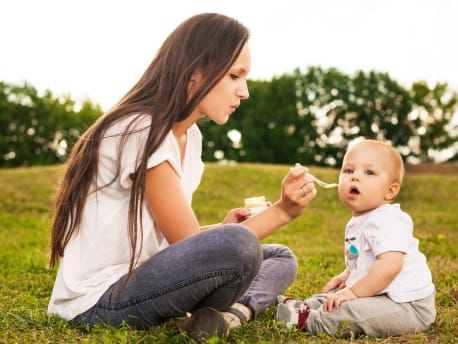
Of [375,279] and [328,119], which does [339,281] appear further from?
[328,119]

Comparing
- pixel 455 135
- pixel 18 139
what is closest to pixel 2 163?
pixel 18 139

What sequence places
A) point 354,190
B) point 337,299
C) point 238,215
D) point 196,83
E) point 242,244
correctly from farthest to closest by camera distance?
point 238,215, point 354,190, point 337,299, point 196,83, point 242,244

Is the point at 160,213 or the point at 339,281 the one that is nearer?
the point at 160,213

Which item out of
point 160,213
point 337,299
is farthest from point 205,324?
point 337,299

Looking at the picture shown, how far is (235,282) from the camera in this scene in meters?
2.74

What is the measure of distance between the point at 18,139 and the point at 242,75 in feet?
91.0

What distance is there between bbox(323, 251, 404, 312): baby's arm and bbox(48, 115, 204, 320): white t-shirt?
36.9 inches

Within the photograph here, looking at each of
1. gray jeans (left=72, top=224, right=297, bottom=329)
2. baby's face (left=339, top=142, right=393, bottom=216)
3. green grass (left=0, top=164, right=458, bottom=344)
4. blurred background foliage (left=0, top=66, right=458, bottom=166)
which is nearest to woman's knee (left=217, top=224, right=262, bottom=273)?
gray jeans (left=72, top=224, right=297, bottom=329)

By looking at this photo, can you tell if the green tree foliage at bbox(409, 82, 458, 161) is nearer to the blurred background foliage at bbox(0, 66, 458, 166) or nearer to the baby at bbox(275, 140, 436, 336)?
the blurred background foliage at bbox(0, 66, 458, 166)

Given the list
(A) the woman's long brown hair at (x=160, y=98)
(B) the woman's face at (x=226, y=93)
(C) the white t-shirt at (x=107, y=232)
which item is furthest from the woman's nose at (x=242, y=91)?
(C) the white t-shirt at (x=107, y=232)

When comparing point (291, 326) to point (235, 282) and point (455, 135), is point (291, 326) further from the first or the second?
point (455, 135)

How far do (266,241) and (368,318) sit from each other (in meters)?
4.51

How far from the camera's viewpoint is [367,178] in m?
3.19

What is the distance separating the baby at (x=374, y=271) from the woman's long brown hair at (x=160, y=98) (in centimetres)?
92
